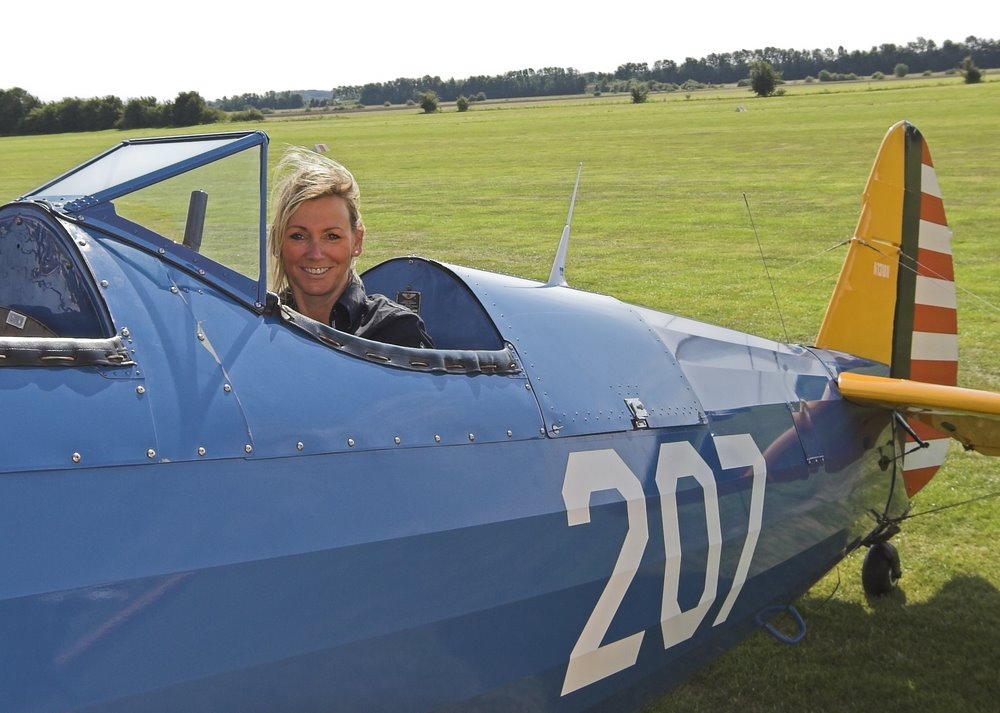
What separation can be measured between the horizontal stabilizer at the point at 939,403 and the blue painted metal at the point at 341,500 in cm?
90

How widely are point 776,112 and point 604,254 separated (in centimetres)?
4267

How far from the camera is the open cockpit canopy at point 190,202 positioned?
237cm

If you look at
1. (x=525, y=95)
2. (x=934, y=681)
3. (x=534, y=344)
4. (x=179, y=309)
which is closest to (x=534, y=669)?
(x=534, y=344)

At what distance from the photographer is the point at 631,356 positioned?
11.3 feet

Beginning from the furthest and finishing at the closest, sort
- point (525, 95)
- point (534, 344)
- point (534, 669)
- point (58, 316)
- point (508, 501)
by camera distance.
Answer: point (525, 95)
point (534, 344)
point (534, 669)
point (508, 501)
point (58, 316)

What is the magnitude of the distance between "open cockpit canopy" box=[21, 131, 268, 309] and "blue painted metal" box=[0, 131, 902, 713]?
15 millimetres

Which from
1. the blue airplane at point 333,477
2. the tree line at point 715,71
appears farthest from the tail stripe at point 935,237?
the tree line at point 715,71

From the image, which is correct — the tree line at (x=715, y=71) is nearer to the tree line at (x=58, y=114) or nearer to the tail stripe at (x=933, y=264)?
the tree line at (x=58, y=114)

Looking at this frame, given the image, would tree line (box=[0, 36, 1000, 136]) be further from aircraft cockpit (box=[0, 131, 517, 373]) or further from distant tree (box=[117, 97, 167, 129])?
aircraft cockpit (box=[0, 131, 517, 373])

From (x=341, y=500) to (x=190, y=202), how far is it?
835mm

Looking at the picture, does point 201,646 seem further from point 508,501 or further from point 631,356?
point 631,356

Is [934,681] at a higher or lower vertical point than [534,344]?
lower

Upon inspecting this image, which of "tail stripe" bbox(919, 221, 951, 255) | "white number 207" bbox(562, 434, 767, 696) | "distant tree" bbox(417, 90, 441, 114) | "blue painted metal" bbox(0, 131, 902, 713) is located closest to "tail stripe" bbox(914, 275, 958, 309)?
"tail stripe" bbox(919, 221, 951, 255)

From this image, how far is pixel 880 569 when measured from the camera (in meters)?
5.08
